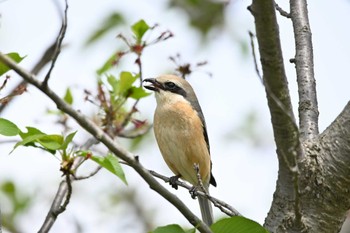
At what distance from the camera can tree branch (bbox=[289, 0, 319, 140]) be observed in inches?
146

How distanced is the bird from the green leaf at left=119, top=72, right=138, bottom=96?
97cm

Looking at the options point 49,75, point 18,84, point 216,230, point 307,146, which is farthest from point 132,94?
point 49,75

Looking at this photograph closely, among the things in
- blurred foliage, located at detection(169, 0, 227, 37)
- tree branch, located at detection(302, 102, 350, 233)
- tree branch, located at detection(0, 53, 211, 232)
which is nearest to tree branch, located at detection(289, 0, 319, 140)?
tree branch, located at detection(302, 102, 350, 233)

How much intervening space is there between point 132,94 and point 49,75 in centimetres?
256

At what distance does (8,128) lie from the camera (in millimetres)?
3025

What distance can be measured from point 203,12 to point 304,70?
9.48 ft

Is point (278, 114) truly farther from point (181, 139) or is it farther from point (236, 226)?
point (181, 139)

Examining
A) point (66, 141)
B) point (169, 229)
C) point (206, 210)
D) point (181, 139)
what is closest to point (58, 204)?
point (66, 141)

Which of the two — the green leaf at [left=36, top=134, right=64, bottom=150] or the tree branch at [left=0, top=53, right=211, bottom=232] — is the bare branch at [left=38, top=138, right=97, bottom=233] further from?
the tree branch at [left=0, top=53, right=211, bottom=232]

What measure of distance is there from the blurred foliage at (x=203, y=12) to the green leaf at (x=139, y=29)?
1.21m

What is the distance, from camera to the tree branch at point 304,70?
3.72 meters

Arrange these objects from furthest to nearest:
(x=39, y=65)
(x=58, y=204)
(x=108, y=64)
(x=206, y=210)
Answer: (x=206, y=210) → (x=108, y=64) → (x=58, y=204) → (x=39, y=65)

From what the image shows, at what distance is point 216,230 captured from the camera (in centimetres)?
293

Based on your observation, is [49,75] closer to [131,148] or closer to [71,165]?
[71,165]
